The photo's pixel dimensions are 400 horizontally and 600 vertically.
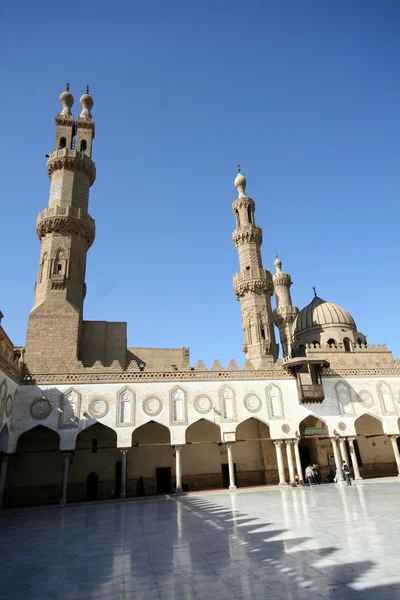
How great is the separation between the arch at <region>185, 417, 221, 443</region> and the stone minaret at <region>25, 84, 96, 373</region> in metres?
8.56

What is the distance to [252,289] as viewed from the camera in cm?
2981

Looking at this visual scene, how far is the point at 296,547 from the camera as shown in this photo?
6.85 meters

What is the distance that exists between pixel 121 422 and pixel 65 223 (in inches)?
557

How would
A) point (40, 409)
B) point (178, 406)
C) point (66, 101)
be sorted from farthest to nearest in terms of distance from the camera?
1. point (66, 101)
2. point (178, 406)
3. point (40, 409)

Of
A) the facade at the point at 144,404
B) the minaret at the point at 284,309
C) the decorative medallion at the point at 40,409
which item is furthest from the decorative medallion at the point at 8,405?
the minaret at the point at 284,309

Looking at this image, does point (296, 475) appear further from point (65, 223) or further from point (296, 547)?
point (65, 223)

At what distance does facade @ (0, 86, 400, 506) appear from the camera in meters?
20.2

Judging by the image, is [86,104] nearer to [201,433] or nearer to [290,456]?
[201,433]

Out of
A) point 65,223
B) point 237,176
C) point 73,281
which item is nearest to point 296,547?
point 73,281

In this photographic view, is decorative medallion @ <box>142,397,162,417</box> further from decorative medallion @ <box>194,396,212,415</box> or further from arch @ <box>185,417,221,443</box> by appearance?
arch @ <box>185,417,221,443</box>

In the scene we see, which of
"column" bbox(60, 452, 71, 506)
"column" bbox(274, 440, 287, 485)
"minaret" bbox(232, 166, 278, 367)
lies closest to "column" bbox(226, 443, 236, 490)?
"column" bbox(274, 440, 287, 485)

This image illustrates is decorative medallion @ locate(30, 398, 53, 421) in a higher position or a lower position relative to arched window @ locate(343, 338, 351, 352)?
lower

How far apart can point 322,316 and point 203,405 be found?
57.3 feet

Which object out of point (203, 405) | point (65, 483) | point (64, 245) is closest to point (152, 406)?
point (203, 405)
